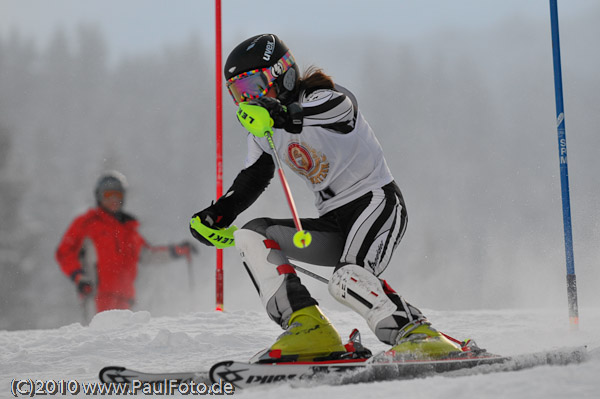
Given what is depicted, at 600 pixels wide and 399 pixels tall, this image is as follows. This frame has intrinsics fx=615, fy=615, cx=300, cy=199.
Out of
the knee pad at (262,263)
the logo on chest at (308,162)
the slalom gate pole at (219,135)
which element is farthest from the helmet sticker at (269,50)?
the slalom gate pole at (219,135)

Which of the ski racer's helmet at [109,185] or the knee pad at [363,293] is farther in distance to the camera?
the ski racer's helmet at [109,185]

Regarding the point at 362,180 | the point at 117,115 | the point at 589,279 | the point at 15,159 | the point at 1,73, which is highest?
the point at 1,73

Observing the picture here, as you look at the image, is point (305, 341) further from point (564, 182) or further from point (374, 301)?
point (564, 182)

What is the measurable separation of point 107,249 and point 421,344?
4.84 metres

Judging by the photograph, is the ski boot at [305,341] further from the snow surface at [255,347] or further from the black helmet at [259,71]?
the black helmet at [259,71]

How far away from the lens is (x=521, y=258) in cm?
1239

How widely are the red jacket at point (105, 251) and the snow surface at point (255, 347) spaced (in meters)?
1.47

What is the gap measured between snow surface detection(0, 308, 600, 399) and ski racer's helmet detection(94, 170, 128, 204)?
2009 millimetres

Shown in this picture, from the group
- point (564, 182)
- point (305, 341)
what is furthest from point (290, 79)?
point (564, 182)

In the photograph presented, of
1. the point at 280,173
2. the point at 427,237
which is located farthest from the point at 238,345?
the point at 427,237

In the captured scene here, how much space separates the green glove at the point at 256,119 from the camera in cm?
241

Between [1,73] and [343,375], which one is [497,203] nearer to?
[1,73]

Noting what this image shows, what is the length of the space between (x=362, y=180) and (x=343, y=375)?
96 cm

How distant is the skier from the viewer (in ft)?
8.03
